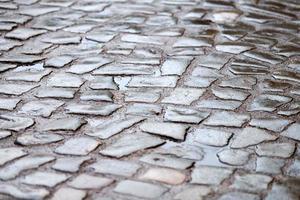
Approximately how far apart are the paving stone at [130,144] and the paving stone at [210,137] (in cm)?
23

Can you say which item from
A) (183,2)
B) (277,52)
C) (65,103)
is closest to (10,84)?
(65,103)

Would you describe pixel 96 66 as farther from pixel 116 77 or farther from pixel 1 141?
pixel 1 141

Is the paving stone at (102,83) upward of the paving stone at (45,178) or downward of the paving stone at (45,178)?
upward

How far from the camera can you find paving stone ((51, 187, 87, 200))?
3088mm

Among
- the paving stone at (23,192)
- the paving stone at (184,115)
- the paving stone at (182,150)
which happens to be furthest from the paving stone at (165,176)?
the paving stone at (184,115)

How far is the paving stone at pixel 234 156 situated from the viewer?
137 inches

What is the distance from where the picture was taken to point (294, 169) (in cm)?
344

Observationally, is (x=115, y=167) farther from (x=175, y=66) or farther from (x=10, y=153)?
(x=175, y=66)

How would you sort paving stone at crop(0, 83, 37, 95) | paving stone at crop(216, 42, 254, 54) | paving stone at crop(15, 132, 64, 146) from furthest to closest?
1. paving stone at crop(216, 42, 254, 54)
2. paving stone at crop(0, 83, 37, 95)
3. paving stone at crop(15, 132, 64, 146)

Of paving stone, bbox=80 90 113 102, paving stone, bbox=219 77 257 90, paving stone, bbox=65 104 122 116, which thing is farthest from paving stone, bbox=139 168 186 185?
paving stone, bbox=219 77 257 90

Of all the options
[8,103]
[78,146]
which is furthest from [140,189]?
[8,103]

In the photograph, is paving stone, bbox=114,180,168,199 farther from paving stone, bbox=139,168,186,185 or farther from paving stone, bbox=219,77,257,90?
paving stone, bbox=219,77,257,90

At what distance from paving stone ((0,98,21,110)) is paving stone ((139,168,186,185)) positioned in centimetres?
134

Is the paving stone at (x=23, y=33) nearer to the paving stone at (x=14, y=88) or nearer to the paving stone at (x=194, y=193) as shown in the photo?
the paving stone at (x=14, y=88)
